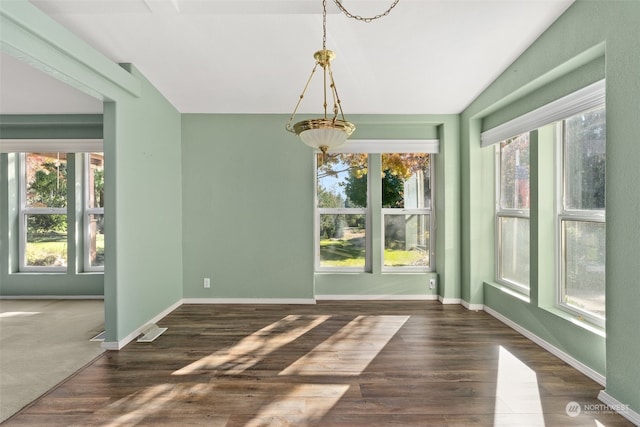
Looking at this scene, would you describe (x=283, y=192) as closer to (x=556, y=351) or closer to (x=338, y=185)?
(x=338, y=185)

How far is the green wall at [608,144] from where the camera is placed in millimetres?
1896

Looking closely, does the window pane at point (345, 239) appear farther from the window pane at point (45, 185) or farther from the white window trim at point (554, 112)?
the window pane at point (45, 185)

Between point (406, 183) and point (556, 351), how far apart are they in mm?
2610

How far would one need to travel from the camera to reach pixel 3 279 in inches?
179

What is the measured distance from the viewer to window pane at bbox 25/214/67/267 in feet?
15.5

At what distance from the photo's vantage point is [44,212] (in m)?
4.71

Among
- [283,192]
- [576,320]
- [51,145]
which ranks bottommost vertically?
[576,320]

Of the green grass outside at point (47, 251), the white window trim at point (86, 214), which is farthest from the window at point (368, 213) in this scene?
the green grass outside at point (47, 251)

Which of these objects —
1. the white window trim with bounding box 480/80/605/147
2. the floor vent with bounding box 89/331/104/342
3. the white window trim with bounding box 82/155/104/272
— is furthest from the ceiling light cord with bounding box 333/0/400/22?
the white window trim with bounding box 82/155/104/272

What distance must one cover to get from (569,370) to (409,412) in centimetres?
149

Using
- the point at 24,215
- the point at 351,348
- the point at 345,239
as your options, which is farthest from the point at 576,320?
the point at 24,215

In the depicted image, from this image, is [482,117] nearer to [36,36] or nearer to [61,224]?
[36,36]

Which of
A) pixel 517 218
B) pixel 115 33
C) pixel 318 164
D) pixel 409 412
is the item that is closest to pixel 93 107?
pixel 115 33

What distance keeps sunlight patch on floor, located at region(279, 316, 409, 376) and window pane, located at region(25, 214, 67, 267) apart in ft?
14.1
